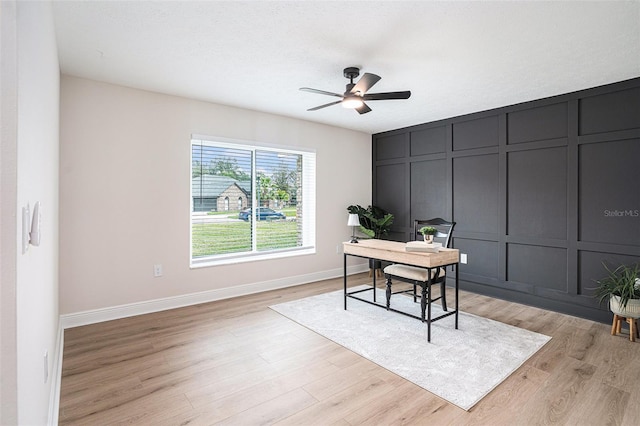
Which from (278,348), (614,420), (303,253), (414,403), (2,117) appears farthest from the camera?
(303,253)

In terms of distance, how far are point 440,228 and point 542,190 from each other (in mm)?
1311

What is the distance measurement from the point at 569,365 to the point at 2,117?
3473 mm

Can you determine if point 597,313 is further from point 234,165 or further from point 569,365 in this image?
point 234,165

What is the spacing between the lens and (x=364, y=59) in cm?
290

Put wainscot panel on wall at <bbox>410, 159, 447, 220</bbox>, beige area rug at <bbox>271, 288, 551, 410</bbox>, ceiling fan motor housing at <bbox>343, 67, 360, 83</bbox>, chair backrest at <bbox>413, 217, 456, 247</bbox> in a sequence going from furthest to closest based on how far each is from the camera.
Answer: wainscot panel on wall at <bbox>410, 159, 447, 220</bbox>, chair backrest at <bbox>413, 217, 456, 247</bbox>, ceiling fan motor housing at <bbox>343, 67, 360, 83</bbox>, beige area rug at <bbox>271, 288, 551, 410</bbox>

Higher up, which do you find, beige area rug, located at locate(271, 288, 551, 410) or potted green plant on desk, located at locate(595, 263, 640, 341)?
potted green plant on desk, located at locate(595, 263, 640, 341)

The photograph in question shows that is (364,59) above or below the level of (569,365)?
above

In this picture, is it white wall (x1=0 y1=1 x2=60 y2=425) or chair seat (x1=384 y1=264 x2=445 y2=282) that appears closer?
white wall (x1=0 y1=1 x2=60 y2=425)

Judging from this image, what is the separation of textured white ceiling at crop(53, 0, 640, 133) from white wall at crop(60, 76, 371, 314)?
27 cm

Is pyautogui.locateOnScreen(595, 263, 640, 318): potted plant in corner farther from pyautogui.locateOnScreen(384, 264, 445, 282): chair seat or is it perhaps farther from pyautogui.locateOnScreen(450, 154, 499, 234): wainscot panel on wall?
pyautogui.locateOnScreen(384, 264, 445, 282): chair seat

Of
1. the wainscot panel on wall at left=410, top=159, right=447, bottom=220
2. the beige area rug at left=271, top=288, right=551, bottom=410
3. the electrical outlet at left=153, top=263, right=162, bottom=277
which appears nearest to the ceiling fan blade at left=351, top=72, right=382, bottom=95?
the beige area rug at left=271, top=288, right=551, bottom=410

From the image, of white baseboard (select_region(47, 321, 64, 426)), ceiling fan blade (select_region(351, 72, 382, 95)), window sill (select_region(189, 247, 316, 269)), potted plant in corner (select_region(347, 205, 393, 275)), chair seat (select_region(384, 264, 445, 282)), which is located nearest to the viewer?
white baseboard (select_region(47, 321, 64, 426))

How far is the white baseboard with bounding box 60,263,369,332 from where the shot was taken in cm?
334

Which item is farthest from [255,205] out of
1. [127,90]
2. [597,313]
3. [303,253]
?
[597,313]
